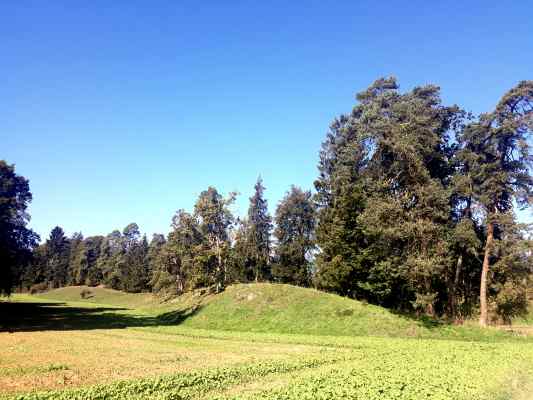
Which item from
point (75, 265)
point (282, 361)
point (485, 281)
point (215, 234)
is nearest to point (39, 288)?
point (75, 265)

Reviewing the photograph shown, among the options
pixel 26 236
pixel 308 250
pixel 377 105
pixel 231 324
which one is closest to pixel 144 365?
pixel 231 324

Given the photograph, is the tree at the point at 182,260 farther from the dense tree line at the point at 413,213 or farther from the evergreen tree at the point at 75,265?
the evergreen tree at the point at 75,265

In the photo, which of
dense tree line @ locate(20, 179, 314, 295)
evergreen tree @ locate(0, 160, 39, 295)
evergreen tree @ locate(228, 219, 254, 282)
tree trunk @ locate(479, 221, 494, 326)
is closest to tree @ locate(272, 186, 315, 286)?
dense tree line @ locate(20, 179, 314, 295)

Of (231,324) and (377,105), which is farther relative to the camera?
(377,105)

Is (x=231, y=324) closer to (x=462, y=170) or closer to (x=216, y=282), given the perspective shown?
(x=216, y=282)

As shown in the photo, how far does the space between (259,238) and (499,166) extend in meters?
50.4

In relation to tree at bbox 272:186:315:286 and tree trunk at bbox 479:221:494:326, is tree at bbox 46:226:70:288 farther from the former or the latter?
tree trunk at bbox 479:221:494:326

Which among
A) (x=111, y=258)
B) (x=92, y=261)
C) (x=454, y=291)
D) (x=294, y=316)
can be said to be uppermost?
(x=111, y=258)

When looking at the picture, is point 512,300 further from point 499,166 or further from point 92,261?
point 92,261

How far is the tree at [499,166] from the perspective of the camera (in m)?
36.3

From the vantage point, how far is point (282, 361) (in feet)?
68.5

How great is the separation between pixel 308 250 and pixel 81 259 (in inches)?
3921

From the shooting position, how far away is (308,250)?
74.3 m

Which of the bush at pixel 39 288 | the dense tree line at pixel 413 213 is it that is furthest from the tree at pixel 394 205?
the bush at pixel 39 288
